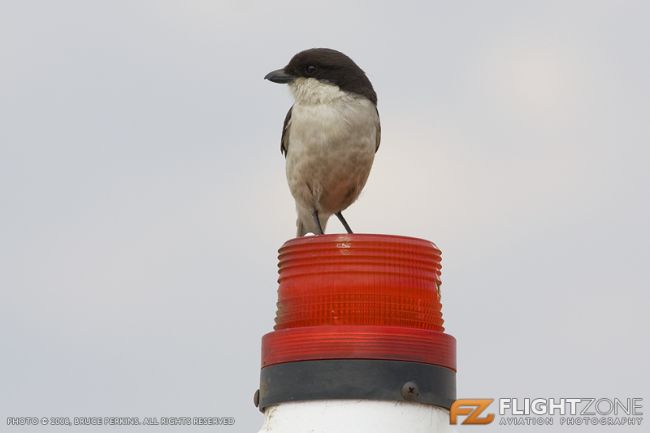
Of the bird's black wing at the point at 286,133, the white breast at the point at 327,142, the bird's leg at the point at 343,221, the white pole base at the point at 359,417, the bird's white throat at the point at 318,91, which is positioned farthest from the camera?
the bird's leg at the point at 343,221

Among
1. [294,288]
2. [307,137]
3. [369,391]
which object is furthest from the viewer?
[307,137]

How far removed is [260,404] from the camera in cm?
462

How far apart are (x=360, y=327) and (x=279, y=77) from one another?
4920 mm

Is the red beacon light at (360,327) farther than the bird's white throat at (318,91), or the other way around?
the bird's white throat at (318,91)

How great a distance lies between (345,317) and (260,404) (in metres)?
0.60

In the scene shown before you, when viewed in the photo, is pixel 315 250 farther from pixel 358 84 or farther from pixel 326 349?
pixel 358 84

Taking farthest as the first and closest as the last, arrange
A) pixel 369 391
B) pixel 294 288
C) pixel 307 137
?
1. pixel 307 137
2. pixel 294 288
3. pixel 369 391

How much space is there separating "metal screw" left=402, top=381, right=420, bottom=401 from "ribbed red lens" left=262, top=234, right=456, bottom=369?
0.37 feet

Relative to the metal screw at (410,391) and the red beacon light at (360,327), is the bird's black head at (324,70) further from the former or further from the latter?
the metal screw at (410,391)

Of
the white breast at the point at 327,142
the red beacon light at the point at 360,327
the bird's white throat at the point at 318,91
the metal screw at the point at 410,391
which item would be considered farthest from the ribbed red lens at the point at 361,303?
the bird's white throat at the point at 318,91

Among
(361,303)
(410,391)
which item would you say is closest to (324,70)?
(361,303)

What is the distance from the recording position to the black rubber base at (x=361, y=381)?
4.26 m

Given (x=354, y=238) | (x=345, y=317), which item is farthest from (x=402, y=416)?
(x=354, y=238)

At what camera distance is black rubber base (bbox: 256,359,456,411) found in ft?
14.0
